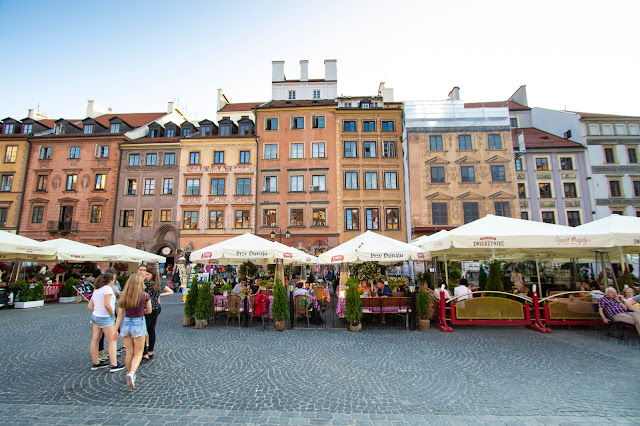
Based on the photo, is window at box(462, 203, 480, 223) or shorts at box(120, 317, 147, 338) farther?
window at box(462, 203, 480, 223)

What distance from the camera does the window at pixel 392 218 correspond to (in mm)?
29781

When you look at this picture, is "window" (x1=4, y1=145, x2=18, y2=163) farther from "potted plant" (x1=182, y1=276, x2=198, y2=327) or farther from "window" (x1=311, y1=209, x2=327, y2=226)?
"potted plant" (x1=182, y1=276, x2=198, y2=327)

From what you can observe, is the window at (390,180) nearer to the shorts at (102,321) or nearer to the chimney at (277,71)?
the chimney at (277,71)

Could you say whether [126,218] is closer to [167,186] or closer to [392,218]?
[167,186]

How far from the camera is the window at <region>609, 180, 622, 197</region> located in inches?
1172

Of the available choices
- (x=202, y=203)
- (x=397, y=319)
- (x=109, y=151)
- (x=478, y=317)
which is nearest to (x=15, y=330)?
(x=397, y=319)

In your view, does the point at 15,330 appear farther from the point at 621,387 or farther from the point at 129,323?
the point at 621,387

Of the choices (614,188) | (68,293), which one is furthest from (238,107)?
(614,188)

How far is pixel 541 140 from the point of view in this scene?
105ft

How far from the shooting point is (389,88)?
1396 inches

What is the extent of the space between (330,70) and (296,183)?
535 inches

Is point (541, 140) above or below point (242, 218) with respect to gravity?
above

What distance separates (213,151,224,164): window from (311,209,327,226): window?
396 inches

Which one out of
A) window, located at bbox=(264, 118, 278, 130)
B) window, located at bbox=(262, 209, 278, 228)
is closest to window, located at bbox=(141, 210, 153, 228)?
window, located at bbox=(262, 209, 278, 228)
